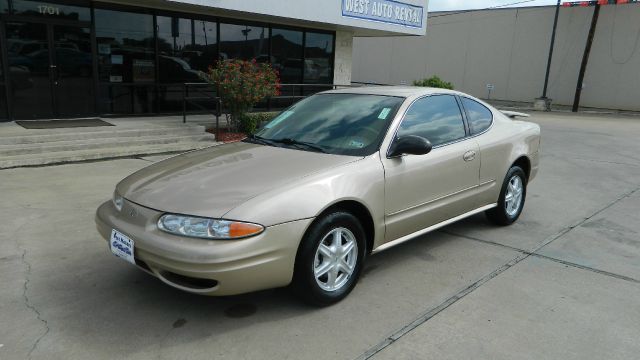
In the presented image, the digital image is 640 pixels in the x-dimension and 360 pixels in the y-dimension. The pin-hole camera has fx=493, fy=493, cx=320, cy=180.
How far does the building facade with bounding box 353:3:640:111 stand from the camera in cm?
2508

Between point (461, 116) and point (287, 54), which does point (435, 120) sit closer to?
point (461, 116)

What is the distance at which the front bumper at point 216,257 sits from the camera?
2.88m

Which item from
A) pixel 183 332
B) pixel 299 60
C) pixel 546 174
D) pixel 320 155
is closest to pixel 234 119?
pixel 299 60

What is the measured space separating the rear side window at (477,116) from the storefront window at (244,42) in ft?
31.3

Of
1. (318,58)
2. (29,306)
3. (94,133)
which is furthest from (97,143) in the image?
(318,58)

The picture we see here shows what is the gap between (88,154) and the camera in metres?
8.27

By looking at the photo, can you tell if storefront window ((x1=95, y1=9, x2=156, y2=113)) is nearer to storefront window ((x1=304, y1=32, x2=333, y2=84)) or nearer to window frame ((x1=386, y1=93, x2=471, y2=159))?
storefront window ((x1=304, y1=32, x2=333, y2=84))

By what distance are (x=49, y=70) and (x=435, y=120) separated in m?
8.82

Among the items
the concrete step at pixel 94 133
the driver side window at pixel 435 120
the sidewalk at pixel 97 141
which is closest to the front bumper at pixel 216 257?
the driver side window at pixel 435 120

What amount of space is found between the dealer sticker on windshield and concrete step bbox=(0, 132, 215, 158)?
5.65 m

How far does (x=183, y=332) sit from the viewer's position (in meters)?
3.08

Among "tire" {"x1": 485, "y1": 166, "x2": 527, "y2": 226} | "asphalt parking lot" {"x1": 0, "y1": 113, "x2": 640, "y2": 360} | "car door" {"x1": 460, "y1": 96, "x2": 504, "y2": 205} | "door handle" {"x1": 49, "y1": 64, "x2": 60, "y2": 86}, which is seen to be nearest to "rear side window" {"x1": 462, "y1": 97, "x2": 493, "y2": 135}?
"car door" {"x1": 460, "y1": 96, "x2": 504, "y2": 205}

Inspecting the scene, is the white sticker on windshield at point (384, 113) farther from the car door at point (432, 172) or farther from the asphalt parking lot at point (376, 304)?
the asphalt parking lot at point (376, 304)

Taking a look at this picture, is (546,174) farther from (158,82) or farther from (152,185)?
(158,82)
